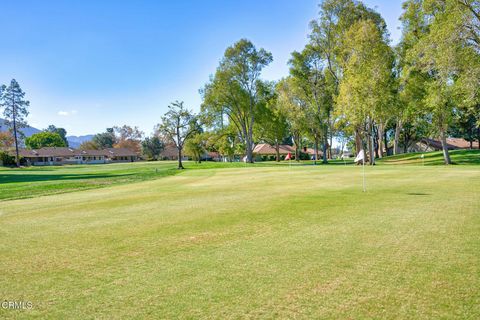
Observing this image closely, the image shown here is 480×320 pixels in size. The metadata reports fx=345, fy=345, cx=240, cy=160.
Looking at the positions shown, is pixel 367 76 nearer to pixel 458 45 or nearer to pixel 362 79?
pixel 362 79

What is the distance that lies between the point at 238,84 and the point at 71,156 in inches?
3461

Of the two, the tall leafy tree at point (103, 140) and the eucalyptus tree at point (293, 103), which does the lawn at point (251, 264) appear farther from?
the tall leafy tree at point (103, 140)

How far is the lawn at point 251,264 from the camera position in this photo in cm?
393

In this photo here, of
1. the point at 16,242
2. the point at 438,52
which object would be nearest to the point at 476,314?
the point at 16,242

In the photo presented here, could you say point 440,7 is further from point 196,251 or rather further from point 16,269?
point 16,269

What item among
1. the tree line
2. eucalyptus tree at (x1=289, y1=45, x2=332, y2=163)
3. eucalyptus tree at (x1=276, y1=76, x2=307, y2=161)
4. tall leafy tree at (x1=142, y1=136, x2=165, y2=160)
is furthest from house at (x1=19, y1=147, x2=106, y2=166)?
eucalyptus tree at (x1=289, y1=45, x2=332, y2=163)

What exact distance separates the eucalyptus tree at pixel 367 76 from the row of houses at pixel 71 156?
339 feet

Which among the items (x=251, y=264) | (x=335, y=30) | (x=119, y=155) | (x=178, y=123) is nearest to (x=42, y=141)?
(x=119, y=155)

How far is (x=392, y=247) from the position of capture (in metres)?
6.03

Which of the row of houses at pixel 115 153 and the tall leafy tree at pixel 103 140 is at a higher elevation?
the tall leafy tree at pixel 103 140

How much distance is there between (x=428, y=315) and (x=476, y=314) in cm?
50

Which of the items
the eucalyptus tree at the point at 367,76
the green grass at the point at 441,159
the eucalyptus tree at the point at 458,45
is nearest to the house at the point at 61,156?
the eucalyptus tree at the point at 367,76

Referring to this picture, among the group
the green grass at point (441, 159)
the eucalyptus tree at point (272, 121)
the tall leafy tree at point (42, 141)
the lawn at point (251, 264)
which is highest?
the tall leafy tree at point (42, 141)

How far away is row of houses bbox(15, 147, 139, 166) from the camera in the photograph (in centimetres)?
→ 11494
